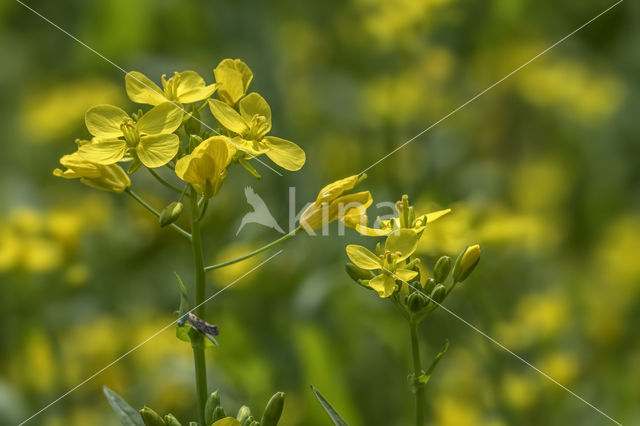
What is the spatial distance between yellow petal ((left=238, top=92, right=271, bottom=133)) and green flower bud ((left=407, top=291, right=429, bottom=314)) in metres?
0.36

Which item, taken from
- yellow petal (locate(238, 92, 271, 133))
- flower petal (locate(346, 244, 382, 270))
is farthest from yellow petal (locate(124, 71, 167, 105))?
flower petal (locate(346, 244, 382, 270))

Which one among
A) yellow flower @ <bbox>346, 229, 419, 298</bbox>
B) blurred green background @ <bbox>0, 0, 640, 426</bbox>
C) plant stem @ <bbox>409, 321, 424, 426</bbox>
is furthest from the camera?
blurred green background @ <bbox>0, 0, 640, 426</bbox>

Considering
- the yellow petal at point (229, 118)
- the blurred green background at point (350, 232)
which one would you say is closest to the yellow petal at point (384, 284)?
the yellow petal at point (229, 118)

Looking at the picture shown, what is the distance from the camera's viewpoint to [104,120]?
3.91 feet

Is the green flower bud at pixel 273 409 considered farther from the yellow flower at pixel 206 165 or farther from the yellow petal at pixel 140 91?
the yellow petal at pixel 140 91

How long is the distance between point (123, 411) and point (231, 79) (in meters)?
0.54

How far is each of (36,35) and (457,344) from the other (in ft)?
9.34

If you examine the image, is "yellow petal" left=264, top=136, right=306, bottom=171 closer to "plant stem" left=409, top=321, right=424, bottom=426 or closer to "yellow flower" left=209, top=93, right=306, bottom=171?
"yellow flower" left=209, top=93, right=306, bottom=171

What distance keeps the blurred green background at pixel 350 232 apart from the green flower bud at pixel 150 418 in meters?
0.95

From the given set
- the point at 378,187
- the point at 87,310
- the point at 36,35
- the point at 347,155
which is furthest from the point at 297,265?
the point at 36,35

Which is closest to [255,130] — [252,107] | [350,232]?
[252,107]

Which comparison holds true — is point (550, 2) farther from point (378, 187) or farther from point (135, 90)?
point (135, 90)

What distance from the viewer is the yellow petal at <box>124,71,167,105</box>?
1.19m

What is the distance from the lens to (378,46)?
3541mm
